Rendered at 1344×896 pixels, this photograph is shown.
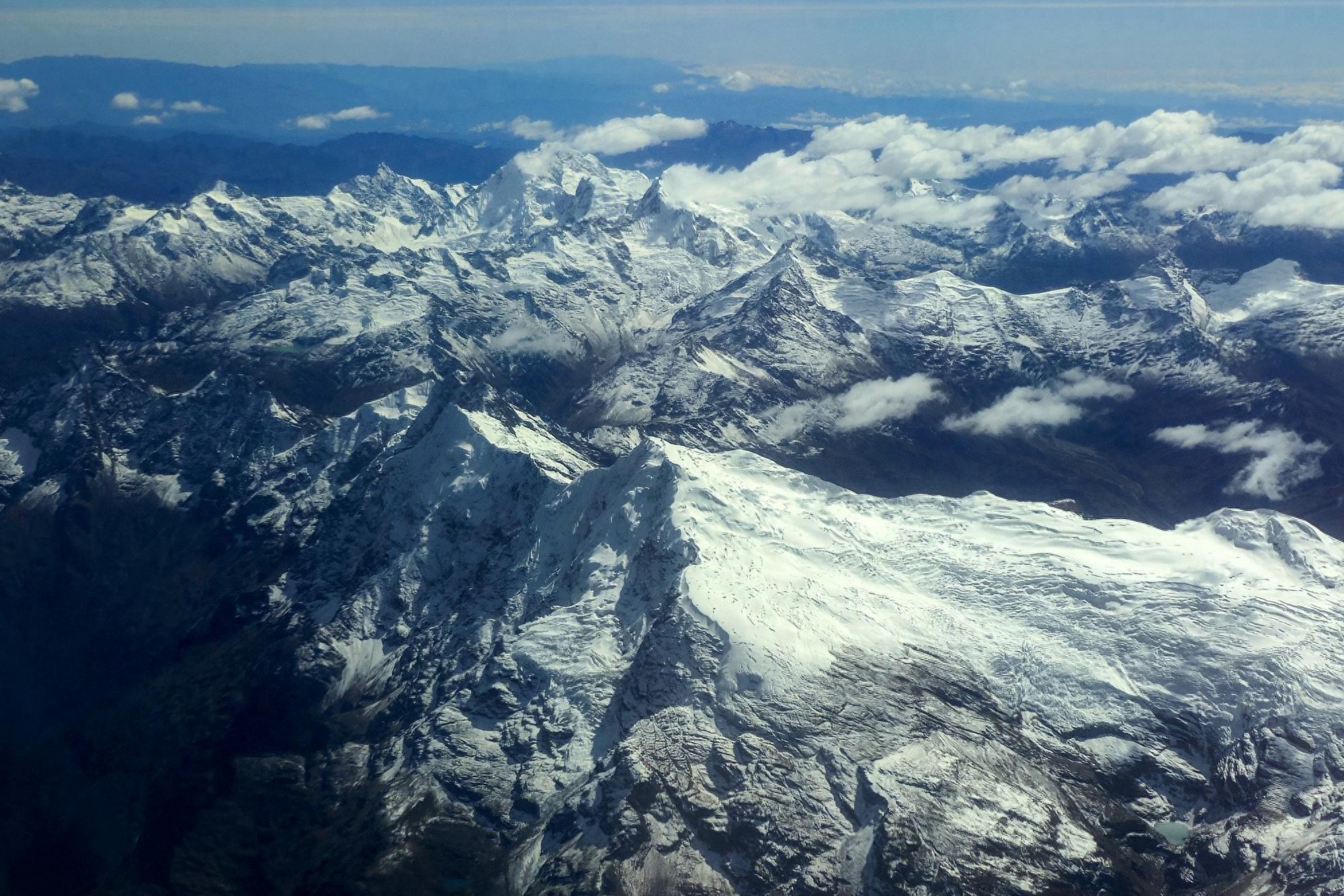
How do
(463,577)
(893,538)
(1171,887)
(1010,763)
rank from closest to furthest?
(1171,887)
(1010,763)
(893,538)
(463,577)

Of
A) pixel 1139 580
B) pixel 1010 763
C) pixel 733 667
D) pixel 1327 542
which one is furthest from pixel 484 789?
pixel 1327 542

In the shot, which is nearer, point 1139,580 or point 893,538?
point 1139,580

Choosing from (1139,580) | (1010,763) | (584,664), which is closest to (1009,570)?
(1139,580)

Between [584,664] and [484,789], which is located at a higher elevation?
[584,664]

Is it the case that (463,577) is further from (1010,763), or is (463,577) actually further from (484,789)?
(1010,763)

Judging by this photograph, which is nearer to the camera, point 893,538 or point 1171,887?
point 1171,887

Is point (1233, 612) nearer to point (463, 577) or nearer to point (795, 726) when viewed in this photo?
point (795, 726)

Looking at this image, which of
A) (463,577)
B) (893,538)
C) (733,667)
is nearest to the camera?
(733,667)

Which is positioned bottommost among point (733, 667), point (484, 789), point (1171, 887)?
point (484, 789)

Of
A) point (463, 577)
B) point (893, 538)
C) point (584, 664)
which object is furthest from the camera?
point (463, 577)
